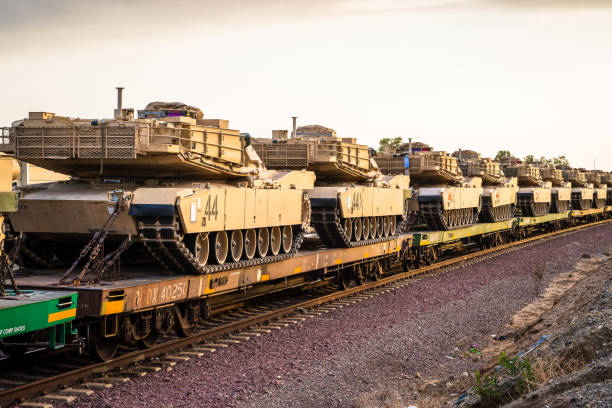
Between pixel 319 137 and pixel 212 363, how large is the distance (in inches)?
378

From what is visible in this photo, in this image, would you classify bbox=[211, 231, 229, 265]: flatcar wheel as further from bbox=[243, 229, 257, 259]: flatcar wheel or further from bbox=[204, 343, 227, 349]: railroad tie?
bbox=[204, 343, 227, 349]: railroad tie

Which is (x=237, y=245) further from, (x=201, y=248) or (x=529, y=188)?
(x=529, y=188)

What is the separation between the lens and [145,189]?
11.9 m

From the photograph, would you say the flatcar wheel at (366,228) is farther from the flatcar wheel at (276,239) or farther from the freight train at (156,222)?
the flatcar wheel at (276,239)

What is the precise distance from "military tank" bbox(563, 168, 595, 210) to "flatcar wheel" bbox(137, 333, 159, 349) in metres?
43.9

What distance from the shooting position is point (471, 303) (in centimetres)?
1720

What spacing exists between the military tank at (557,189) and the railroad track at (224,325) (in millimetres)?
21453

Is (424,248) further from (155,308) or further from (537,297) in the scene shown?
(155,308)

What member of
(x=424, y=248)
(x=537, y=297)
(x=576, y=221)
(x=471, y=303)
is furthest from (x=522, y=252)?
(x=576, y=221)

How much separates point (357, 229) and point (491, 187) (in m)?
Answer: 16.7

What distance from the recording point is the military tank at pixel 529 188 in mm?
38938

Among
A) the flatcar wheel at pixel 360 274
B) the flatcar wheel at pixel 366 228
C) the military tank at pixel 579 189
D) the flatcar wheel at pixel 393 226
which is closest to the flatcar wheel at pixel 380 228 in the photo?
the flatcar wheel at pixel 393 226

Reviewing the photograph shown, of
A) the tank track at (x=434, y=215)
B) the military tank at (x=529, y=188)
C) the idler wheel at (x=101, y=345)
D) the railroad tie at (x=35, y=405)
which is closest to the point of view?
the railroad tie at (x=35, y=405)

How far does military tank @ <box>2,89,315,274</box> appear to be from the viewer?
1173 cm
